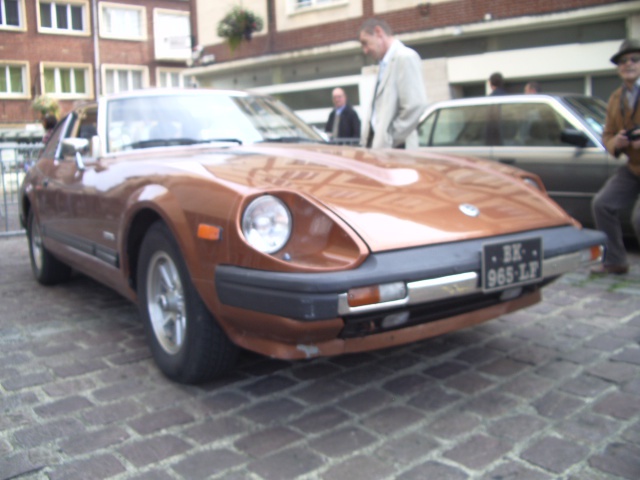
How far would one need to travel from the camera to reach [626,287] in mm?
5039

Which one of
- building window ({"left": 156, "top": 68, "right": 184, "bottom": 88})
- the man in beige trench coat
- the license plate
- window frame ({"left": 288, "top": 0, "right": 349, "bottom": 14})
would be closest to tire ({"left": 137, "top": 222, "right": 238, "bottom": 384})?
the license plate

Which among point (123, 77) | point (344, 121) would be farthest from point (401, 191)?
point (123, 77)

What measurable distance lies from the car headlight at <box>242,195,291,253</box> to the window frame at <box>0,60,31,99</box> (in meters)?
33.9

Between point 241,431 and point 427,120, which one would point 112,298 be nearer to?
point 241,431

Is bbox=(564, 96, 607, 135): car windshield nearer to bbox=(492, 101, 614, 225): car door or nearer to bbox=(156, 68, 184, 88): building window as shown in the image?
bbox=(492, 101, 614, 225): car door

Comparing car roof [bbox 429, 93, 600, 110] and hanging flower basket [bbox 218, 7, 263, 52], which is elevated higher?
hanging flower basket [bbox 218, 7, 263, 52]

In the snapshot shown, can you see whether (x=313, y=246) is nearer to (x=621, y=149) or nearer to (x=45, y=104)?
(x=621, y=149)

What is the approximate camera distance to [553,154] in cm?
686

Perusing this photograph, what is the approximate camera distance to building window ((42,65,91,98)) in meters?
34.3

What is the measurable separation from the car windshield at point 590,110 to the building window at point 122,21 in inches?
1303

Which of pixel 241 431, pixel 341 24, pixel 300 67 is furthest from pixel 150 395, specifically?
pixel 300 67

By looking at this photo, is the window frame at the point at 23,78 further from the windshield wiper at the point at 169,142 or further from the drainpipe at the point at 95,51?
the windshield wiper at the point at 169,142

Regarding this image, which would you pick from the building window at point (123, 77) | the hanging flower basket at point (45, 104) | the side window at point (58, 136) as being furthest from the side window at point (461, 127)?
the building window at point (123, 77)

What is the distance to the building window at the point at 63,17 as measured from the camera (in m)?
33.8
